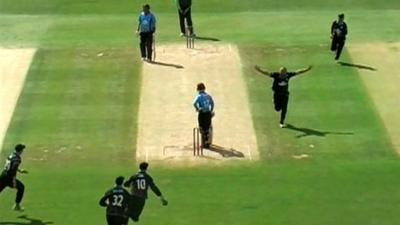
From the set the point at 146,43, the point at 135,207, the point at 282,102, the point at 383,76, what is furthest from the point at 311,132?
the point at 135,207

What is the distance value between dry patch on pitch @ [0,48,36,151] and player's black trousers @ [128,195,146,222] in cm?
806

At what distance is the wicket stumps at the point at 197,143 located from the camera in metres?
30.4

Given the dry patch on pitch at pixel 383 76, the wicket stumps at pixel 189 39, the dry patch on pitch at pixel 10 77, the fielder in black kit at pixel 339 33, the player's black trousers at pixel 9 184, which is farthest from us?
the wicket stumps at pixel 189 39

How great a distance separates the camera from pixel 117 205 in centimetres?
2325

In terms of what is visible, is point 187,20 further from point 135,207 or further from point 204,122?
point 135,207

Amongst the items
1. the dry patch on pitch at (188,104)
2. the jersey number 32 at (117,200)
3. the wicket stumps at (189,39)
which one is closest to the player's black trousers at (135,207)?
the jersey number 32 at (117,200)

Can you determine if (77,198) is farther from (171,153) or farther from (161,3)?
(161,3)

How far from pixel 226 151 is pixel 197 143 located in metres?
0.92

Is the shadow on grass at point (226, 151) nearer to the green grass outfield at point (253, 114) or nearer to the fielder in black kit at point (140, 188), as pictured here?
the green grass outfield at point (253, 114)

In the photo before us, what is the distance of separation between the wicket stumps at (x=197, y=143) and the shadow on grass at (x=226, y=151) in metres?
0.31

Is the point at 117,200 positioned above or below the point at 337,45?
below

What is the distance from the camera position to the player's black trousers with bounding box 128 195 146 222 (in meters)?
24.0

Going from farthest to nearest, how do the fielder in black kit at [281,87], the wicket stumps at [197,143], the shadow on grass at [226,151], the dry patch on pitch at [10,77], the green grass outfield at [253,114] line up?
the dry patch on pitch at [10,77], the fielder in black kit at [281,87], the wicket stumps at [197,143], the shadow on grass at [226,151], the green grass outfield at [253,114]

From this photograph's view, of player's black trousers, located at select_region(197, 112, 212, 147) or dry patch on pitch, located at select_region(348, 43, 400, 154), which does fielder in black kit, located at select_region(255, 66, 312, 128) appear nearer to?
player's black trousers, located at select_region(197, 112, 212, 147)
